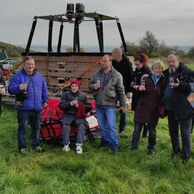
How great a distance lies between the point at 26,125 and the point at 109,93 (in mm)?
1473

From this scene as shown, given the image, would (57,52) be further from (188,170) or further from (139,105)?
(188,170)

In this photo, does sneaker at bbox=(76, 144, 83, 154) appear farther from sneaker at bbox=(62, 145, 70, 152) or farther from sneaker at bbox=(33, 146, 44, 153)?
sneaker at bbox=(33, 146, 44, 153)

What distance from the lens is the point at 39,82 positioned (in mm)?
7398

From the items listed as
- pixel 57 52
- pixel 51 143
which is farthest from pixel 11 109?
pixel 51 143

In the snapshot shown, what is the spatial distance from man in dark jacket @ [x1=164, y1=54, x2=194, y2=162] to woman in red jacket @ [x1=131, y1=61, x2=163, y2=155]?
31 cm

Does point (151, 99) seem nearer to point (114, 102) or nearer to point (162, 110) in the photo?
point (162, 110)

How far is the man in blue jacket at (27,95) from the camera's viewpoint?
23.6 feet

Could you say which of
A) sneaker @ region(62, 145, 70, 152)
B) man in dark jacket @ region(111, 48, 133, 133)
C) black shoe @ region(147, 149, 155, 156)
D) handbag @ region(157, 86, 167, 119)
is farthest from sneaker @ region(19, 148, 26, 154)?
handbag @ region(157, 86, 167, 119)

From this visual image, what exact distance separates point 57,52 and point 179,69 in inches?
207

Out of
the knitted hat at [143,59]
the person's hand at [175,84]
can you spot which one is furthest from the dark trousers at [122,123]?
the person's hand at [175,84]

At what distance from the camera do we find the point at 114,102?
7629 mm

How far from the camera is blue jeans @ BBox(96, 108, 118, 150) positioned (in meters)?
7.56

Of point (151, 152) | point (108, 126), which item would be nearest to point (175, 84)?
point (151, 152)

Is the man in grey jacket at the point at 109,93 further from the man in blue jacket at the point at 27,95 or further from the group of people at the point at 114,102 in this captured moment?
the man in blue jacket at the point at 27,95
